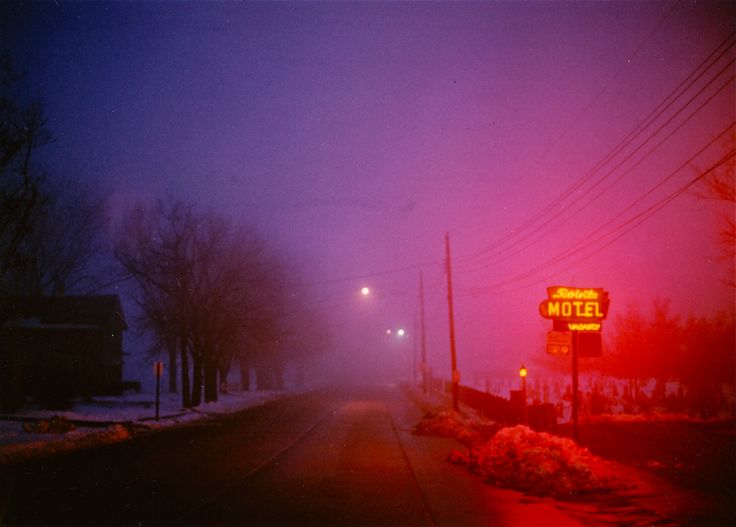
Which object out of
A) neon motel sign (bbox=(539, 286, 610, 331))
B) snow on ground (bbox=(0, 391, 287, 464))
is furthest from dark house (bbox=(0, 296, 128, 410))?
neon motel sign (bbox=(539, 286, 610, 331))

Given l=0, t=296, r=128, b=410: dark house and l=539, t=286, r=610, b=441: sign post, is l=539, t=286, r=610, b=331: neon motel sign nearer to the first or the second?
l=539, t=286, r=610, b=441: sign post

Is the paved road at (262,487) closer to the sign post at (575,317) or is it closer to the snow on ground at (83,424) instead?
the snow on ground at (83,424)

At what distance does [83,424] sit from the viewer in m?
26.1

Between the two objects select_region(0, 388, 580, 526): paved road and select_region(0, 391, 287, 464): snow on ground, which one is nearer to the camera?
select_region(0, 388, 580, 526): paved road

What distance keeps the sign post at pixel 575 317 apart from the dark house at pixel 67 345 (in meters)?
28.3

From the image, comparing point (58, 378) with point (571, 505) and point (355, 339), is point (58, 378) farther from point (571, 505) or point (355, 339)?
point (355, 339)

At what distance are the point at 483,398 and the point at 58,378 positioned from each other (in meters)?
23.1

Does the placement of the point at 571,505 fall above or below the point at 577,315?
below

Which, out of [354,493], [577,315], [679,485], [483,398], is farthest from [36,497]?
[483,398]

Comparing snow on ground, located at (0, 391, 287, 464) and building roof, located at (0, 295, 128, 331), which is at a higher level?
building roof, located at (0, 295, 128, 331)

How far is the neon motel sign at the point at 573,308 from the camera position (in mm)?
18984

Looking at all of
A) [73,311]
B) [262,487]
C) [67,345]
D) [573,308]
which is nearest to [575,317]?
[573,308]

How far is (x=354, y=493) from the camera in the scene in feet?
40.3

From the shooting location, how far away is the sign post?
1902cm
